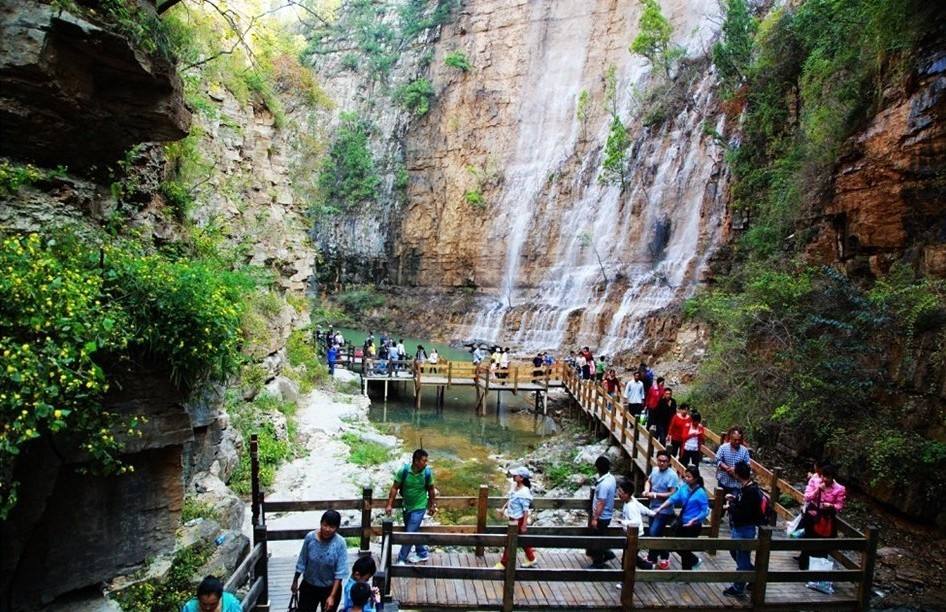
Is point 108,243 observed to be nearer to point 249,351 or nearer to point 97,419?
point 97,419

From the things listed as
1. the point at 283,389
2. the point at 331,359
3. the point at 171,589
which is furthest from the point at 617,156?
the point at 171,589

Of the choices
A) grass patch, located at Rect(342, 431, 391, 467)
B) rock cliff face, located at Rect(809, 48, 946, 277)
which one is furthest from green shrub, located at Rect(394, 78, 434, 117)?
rock cliff face, located at Rect(809, 48, 946, 277)

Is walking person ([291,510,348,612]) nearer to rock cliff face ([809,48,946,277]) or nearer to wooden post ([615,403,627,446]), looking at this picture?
wooden post ([615,403,627,446])

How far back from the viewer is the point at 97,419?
5.38 metres

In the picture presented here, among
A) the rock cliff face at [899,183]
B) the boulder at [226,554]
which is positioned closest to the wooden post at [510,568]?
the boulder at [226,554]

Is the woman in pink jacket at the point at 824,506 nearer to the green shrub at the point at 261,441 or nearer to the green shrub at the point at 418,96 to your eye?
the green shrub at the point at 261,441

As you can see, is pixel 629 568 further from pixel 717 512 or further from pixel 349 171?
pixel 349 171

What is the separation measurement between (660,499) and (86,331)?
6.90 metres

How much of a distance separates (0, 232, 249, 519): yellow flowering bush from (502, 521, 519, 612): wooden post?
393 cm

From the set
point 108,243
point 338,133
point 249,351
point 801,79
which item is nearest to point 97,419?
point 108,243

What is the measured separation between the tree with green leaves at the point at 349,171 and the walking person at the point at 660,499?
4719cm

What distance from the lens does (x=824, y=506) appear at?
7289mm

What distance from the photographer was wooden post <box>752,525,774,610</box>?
6.57 m

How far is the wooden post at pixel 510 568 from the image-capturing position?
6.39m
